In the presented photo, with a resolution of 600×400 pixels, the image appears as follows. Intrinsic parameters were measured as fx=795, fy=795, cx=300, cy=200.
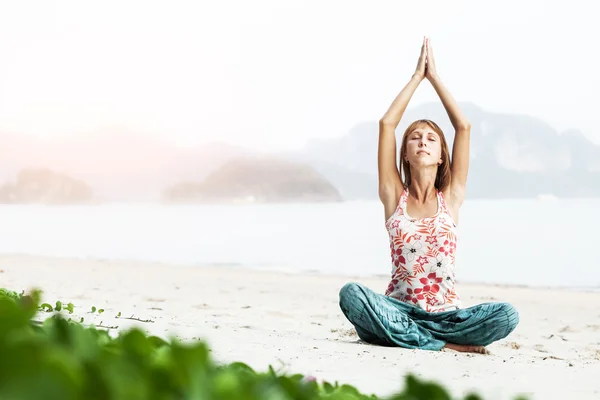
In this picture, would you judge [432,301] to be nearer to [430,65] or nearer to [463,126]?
[463,126]

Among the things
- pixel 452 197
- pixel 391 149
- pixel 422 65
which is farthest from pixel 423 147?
pixel 422 65

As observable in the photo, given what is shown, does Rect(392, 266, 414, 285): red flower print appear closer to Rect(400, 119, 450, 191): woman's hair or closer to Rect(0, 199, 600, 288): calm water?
Rect(400, 119, 450, 191): woman's hair

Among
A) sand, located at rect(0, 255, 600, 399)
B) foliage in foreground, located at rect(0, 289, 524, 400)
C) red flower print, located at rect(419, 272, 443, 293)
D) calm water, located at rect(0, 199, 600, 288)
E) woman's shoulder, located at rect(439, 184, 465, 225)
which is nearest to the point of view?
foliage in foreground, located at rect(0, 289, 524, 400)

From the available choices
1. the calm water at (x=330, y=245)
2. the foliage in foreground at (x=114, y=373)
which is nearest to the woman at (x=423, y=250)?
the foliage in foreground at (x=114, y=373)

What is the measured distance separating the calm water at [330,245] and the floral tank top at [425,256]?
19.8ft

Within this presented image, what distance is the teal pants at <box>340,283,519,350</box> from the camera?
3854 mm

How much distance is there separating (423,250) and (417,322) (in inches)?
14.1

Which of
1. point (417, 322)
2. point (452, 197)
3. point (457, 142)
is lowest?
point (417, 322)

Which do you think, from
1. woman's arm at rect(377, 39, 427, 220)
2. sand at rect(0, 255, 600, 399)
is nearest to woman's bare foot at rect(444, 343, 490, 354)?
sand at rect(0, 255, 600, 399)

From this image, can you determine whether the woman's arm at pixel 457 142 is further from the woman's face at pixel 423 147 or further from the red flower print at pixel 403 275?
the red flower print at pixel 403 275

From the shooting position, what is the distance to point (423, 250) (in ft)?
13.0

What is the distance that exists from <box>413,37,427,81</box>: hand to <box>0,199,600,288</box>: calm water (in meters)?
6.13

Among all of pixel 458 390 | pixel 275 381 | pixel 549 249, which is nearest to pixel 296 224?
pixel 549 249

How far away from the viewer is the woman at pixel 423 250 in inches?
154
